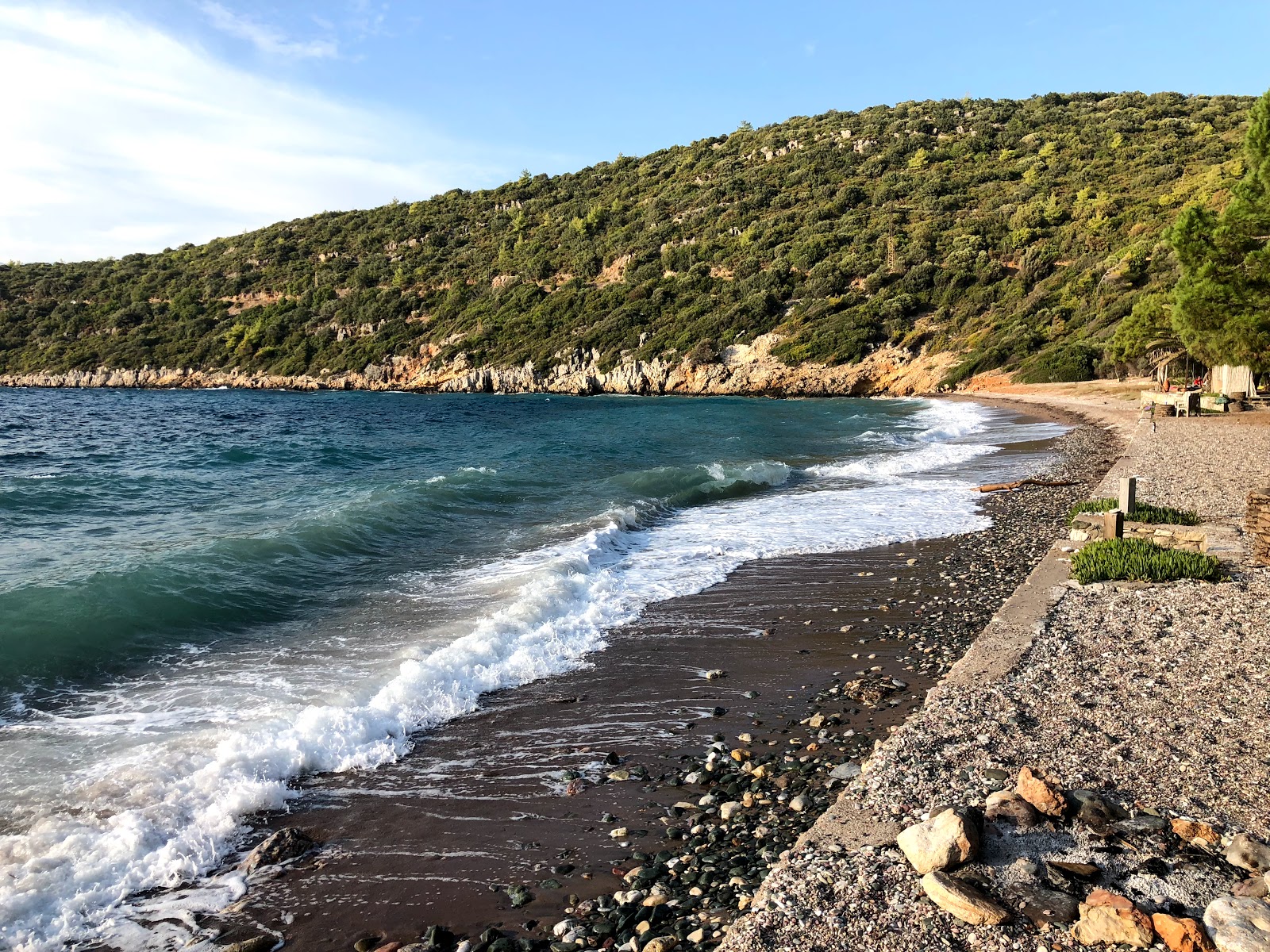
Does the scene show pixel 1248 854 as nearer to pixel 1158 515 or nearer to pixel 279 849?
pixel 279 849

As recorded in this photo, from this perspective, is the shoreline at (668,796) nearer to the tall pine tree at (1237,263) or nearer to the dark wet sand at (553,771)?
the dark wet sand at (553,771)

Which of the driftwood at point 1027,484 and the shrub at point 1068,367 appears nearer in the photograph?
the driftwood at point 1027,484

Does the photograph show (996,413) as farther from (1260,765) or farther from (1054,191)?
(1054,191)

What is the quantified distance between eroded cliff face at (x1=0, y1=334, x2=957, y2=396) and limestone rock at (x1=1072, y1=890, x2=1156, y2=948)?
56.2 metres

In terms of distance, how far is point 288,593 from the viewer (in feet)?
33.6

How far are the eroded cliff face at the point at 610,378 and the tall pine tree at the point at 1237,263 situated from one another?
1310 inches

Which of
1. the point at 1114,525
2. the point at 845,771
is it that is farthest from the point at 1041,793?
the point at 1114,525

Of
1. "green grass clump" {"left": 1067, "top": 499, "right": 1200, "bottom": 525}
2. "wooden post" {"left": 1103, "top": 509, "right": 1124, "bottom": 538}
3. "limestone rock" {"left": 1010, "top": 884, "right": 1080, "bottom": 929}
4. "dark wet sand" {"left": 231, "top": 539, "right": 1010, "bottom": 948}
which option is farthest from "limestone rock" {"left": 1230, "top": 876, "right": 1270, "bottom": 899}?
"green grass clump" {"left": 1067, "top": 499, "right": 1200, "bottom": 525}

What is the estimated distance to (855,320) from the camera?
60.8 meters

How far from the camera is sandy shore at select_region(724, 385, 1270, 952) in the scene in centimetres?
325

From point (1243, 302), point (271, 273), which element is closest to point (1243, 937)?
point (1243, 302)

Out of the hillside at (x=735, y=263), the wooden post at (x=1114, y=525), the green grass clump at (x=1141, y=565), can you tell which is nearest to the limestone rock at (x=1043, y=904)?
the green grass clump at (x=1141, y=565)

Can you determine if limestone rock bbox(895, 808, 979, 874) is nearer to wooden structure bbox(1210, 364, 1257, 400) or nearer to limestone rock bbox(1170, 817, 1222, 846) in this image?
limestone rock bbox(1170, 817, 1222, 846)

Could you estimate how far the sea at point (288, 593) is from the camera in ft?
16.0
